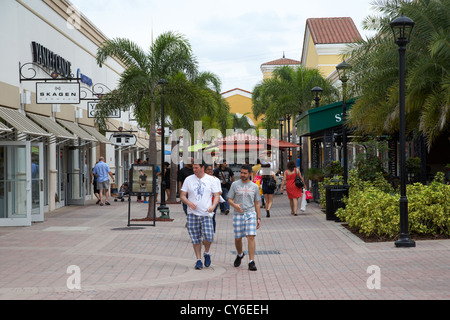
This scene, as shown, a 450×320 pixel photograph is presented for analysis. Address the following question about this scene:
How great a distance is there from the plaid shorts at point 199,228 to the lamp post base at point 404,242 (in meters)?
3.94

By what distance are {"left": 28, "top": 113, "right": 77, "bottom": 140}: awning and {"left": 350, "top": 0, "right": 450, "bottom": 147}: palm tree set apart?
9.42 metres

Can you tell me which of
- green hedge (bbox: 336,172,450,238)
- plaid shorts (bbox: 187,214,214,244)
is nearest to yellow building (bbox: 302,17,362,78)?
green hedge (bbox: 336,172,450,238)

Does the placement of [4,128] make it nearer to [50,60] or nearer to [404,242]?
[50,60]

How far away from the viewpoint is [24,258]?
11.5 meters

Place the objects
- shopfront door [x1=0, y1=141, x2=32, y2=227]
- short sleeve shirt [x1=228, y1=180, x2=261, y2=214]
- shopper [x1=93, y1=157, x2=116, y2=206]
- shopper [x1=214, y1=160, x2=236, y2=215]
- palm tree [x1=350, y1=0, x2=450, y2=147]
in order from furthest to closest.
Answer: shopper [x1=93, y1=157, x2=116, y2=206] < shopper [x1=214, y1=160, x2=236, y2=215] < shopfront door [x1=0, y1=141, x2=32, y2=227] < palm tree [x1=350, y1=0, x2=450, y2=147] < short sleeve shirt [x1=228, y1=180, x2=261, y2=214]

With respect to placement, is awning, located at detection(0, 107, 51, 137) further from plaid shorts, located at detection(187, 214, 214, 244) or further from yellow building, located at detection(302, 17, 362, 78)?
yellow building, located at detection(302, 17, 362, 78)

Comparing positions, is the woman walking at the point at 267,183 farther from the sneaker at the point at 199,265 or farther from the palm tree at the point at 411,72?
the sneaker at the point at 199,265

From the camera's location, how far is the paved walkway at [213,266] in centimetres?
831

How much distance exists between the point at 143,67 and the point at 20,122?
518cm

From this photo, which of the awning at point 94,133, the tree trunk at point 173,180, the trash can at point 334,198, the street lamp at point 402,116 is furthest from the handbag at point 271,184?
the awning at point 94,133

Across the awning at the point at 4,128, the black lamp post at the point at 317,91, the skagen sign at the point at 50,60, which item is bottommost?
the awning at the point at 4,128

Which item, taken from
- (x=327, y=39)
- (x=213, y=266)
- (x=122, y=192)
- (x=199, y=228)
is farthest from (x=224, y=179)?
(x=327, y=39)

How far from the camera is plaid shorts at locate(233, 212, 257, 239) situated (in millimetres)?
10422
